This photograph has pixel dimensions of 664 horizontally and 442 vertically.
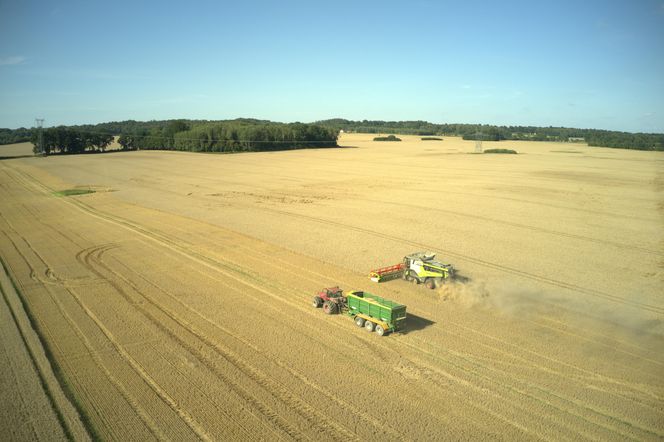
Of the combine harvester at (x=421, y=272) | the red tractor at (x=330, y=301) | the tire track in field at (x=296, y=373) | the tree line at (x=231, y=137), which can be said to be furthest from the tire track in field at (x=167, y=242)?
the tree line at (x=231, y=137)

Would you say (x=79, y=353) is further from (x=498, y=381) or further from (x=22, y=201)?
(x=22, y=201)

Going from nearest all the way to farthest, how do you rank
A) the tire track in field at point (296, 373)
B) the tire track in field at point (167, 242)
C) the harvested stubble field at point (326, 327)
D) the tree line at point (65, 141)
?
the tire track in field at point (296, 373) → the harvested stubble field at point (326, 327) → the tire track in field at point (167, 242) → the tree line at point (65, 141)

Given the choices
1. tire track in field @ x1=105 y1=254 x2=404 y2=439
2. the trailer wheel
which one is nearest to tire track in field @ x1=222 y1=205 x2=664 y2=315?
the trailer wheel

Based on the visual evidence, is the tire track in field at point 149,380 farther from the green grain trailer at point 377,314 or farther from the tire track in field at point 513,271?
the tire track in field at point 513,271

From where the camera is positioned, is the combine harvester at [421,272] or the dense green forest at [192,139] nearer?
the combine harvester at [421,272]

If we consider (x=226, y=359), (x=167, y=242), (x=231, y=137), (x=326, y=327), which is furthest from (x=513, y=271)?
(x=231, y=137)

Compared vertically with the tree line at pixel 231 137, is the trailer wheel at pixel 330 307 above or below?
below

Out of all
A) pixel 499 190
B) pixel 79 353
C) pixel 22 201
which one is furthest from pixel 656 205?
pixel 22 201
